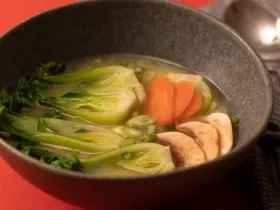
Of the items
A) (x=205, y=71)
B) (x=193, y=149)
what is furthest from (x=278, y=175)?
(x=205, y=71)

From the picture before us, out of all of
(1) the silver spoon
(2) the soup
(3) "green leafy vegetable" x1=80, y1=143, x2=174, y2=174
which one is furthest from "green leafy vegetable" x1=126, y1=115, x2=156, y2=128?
(1) the silver spoon

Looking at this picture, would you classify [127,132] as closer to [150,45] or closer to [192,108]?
[192,108]

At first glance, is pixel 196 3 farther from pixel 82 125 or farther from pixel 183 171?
pixel 183 171

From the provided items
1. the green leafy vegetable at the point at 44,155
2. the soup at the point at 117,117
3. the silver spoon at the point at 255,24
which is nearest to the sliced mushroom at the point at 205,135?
the soup at the point at 117,117

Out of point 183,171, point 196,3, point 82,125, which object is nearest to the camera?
point 183,171

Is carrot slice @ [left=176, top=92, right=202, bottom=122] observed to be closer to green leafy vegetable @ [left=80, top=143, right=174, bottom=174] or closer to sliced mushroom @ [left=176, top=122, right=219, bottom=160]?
sliced mushroom @ [left=176, top=122, right=219, bottom=160]

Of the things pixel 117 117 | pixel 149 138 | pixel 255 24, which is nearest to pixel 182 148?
pixel 149 138
